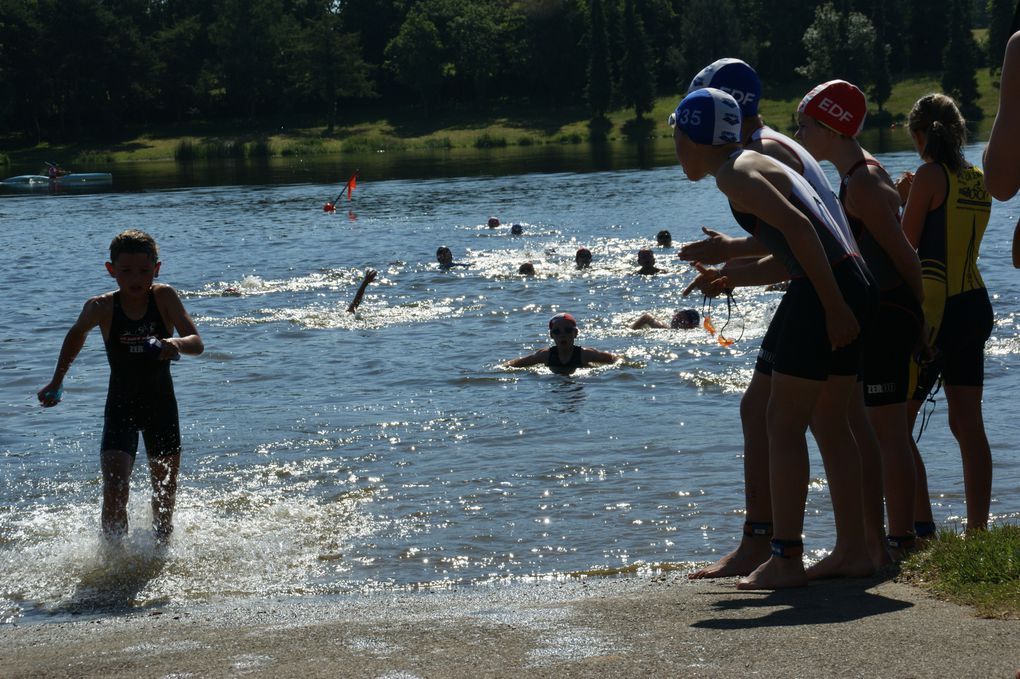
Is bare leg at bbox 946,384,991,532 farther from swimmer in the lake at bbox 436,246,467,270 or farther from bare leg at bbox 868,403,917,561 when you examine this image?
swimmer in the lake at bbox 436,246,467,270

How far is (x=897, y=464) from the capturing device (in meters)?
6.02

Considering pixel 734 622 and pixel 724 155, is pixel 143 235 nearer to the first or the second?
pixel 724 155

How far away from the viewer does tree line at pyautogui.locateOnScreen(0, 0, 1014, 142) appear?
10025cm

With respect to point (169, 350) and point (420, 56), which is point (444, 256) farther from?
point (420, 56)

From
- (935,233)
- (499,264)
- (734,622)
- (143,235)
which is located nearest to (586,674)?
(734,622)

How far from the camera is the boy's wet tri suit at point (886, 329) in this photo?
595 centimetres

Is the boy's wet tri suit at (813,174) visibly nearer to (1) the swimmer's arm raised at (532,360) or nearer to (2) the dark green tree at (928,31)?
(1) the swimmer's arm raised at (532,360)

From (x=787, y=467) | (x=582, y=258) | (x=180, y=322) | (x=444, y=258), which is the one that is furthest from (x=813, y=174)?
(x=444, y=258)

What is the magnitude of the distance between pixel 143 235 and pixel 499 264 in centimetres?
1817

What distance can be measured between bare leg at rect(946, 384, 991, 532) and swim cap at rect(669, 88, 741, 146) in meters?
1.83

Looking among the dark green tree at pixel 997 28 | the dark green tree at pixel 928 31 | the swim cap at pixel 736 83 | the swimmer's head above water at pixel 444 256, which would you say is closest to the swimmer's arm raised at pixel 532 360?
the swim cap at pixel 736 83

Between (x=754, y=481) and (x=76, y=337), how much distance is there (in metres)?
4.17

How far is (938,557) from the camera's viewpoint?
5.55m

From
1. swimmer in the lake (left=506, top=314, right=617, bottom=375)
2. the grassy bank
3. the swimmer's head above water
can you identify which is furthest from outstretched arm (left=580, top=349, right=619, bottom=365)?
the grassy bank
